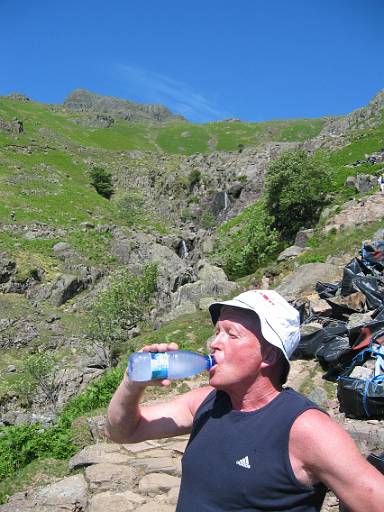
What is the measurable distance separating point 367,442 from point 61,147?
101092 millimetres

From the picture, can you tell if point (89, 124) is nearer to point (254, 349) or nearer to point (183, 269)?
point (183, 269)

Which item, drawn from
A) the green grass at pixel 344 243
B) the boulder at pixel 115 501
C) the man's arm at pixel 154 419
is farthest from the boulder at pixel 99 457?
the green grass at pixel 344 243

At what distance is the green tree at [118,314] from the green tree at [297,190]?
10761 millimetres

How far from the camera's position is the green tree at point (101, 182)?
262ft

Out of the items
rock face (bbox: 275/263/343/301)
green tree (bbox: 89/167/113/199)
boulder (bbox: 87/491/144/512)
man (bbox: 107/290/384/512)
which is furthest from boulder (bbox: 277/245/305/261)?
green tree (bbox: 89/167/113/199)

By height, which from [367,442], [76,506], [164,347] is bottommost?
[76,506]

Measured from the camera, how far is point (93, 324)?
27.1 m

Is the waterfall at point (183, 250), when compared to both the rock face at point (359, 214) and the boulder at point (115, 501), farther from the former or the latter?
the boulder at point (115, 501)

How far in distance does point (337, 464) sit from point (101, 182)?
81213mm

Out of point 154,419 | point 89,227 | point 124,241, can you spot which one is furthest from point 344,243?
point 89,227

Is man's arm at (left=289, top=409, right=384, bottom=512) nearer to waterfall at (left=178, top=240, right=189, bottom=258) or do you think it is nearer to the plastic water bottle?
the plastic water bottle

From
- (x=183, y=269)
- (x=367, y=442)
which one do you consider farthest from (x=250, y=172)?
(x=367, y=442)

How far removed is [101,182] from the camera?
3196 inches

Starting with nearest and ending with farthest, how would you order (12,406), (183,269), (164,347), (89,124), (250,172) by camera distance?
(164,347), (12,406), (183,269), (250,172), (89,124)
